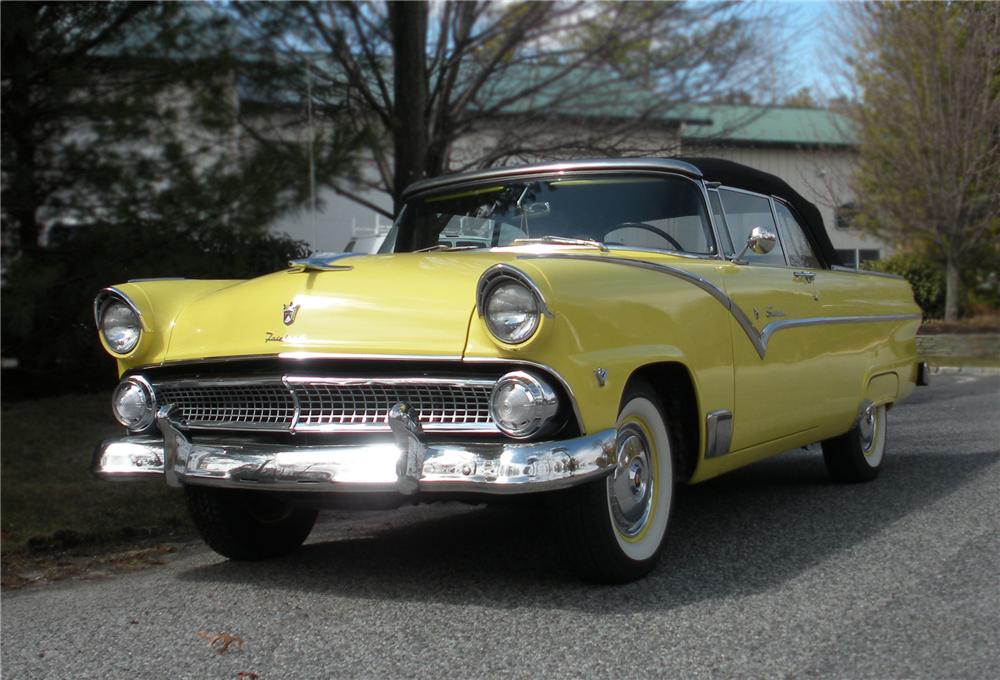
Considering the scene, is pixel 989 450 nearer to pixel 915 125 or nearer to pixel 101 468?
pixel 101 468

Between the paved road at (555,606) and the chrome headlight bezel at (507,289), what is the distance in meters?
0.89

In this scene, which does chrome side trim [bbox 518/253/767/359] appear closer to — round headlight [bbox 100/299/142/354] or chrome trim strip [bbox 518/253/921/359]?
chrome trim strip [bbox 518/253/921/359]

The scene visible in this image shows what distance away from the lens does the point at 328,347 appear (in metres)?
3.78

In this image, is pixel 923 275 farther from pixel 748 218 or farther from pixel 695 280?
pixel 695 280

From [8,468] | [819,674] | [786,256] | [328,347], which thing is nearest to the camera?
[819,674]

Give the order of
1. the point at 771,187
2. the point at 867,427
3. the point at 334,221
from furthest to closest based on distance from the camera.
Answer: the point at 334,221
the point at 867,427
the point at 771,187

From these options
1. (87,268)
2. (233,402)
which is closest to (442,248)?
(233,402)

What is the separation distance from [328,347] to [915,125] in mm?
10983

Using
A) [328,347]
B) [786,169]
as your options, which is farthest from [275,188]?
[786,169]

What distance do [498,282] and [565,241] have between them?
1.08 m

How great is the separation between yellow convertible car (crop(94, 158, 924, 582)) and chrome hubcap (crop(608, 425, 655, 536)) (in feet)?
0.03

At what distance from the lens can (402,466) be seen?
354cm

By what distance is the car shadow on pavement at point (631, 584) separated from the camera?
3812 mm

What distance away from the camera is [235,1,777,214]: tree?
11344 mm
